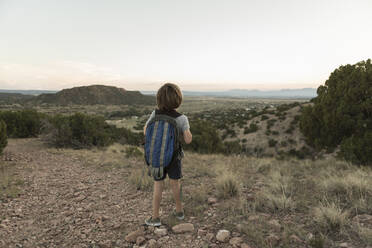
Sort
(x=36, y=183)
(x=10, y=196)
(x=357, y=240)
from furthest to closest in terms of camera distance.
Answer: (x=36, y=183) < (x=10, y=196) < (x=357, y=240)

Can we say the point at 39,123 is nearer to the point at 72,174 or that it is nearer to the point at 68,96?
the point at 72,174

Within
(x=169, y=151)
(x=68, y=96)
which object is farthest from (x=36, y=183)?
(x=68, y=96)

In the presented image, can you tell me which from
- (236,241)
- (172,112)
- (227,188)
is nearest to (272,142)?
(227,188)

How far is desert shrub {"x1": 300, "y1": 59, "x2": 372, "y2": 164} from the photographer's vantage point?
7492mm

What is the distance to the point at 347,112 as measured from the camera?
836cm

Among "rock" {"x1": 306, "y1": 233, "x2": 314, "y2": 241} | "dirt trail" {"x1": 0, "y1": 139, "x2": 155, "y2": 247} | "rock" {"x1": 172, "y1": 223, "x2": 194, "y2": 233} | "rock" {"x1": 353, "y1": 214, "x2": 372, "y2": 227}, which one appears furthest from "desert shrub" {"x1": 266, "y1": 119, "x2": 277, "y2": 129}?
"rock" {"x1": 172, "y1": 223, "x2": 194, "y2": 233}

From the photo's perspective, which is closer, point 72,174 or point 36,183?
point 36,183

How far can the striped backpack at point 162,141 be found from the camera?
280cm

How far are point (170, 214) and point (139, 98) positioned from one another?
10511 cm

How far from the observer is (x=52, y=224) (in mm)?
3430

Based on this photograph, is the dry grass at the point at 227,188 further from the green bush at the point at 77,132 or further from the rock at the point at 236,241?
the green bush at the point at 77,132

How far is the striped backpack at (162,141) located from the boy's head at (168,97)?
0.11 metres

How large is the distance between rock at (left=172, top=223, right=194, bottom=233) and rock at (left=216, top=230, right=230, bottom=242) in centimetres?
43

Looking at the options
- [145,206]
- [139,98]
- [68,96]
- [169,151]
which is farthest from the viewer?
[139,98]
